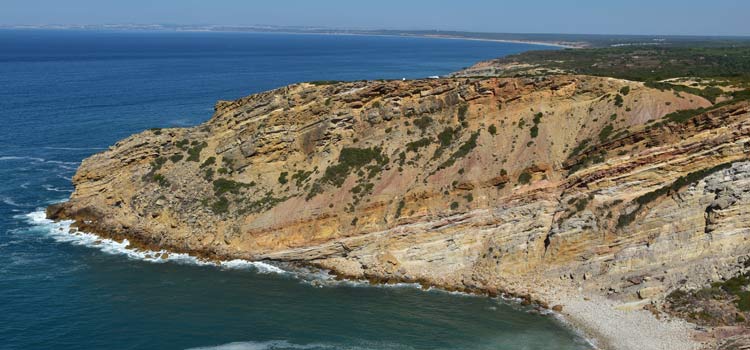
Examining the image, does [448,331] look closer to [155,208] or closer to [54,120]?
[155,208]

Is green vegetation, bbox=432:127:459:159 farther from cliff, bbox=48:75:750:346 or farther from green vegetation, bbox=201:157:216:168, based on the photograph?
green vegetation, bbox=201:157:216:168

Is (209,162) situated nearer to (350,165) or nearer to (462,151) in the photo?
(350,165)

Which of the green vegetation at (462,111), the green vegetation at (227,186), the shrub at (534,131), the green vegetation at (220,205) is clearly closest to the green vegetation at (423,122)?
the green vegetation at (462,111)

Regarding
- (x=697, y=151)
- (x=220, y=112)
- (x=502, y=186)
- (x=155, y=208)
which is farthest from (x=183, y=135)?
(x=697, y=151)

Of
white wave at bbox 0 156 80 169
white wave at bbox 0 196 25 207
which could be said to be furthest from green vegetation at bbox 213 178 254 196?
white wave at bbox 0 156 80 169

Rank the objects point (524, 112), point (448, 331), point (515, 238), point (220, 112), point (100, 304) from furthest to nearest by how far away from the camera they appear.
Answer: point (220, 112), point (524, 112), point (515, 238), point (100, 304), point (448, 331)

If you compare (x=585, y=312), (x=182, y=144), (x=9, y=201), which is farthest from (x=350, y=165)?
(x=9, y=201)
